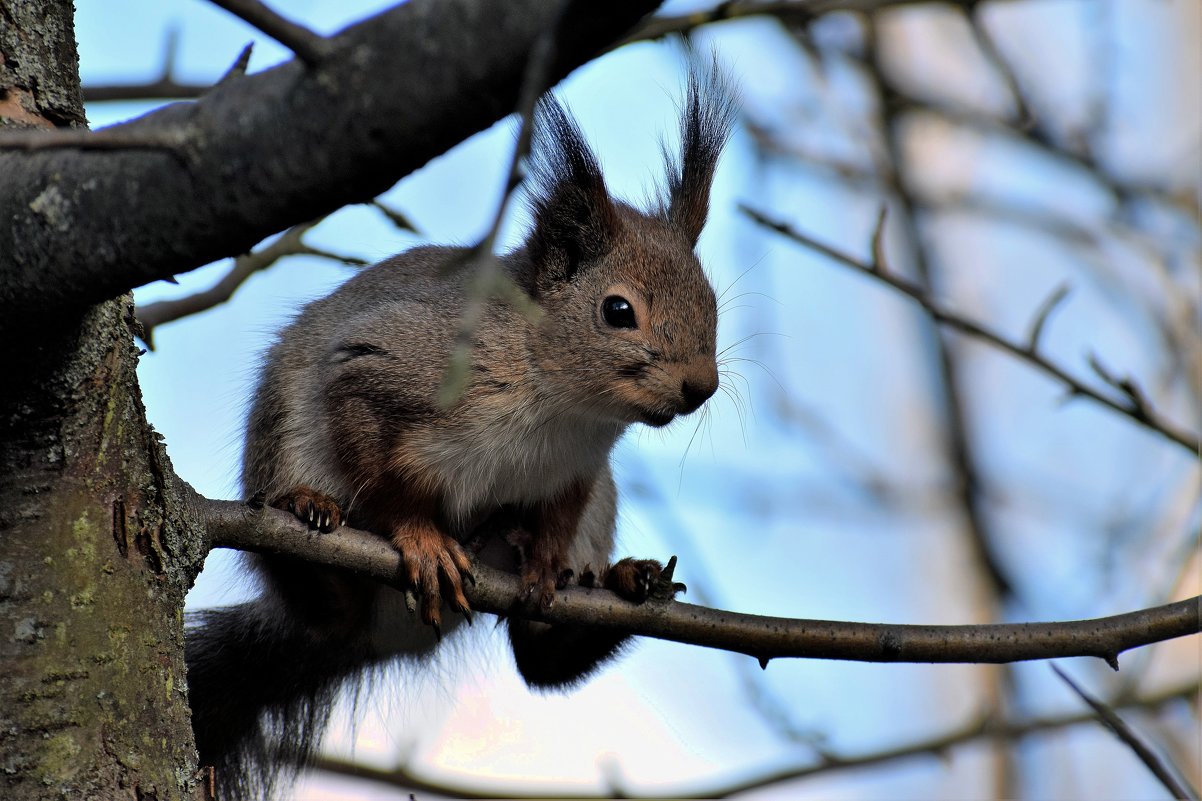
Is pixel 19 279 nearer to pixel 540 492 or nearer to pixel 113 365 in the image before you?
pixel 113 365

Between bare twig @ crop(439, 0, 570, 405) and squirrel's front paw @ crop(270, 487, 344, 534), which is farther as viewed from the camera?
squirrel's front paw @ crop(270, 487, 344, 534)

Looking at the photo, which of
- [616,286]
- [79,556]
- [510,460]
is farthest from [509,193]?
[616,286]

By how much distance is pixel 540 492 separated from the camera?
3.21 metres

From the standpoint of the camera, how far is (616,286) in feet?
10.9

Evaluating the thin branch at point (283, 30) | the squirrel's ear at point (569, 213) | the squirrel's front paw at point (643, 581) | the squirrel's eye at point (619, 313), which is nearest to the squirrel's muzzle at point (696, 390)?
the squirrel's eye at point (619, 313)

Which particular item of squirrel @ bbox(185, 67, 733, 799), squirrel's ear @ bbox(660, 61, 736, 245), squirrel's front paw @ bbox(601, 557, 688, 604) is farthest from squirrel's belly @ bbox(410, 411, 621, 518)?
squirrel's ear @ bbox(660, 61, 736, 245)

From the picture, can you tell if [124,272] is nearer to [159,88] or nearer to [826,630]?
[826,630]

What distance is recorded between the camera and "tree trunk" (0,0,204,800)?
6.16 ft

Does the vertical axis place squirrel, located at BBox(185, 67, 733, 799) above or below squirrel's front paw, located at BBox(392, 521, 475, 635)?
above

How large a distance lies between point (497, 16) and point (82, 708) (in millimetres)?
1295

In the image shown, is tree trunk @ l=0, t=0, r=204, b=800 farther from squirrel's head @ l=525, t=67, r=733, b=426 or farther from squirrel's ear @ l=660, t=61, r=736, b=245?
squirrel's ear @ l=660, t=61, r=736, b=245

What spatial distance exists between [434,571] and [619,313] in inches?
35.7

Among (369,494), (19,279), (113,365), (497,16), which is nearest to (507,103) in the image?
(497,16)

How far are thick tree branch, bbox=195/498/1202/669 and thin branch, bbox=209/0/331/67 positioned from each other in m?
1.16
